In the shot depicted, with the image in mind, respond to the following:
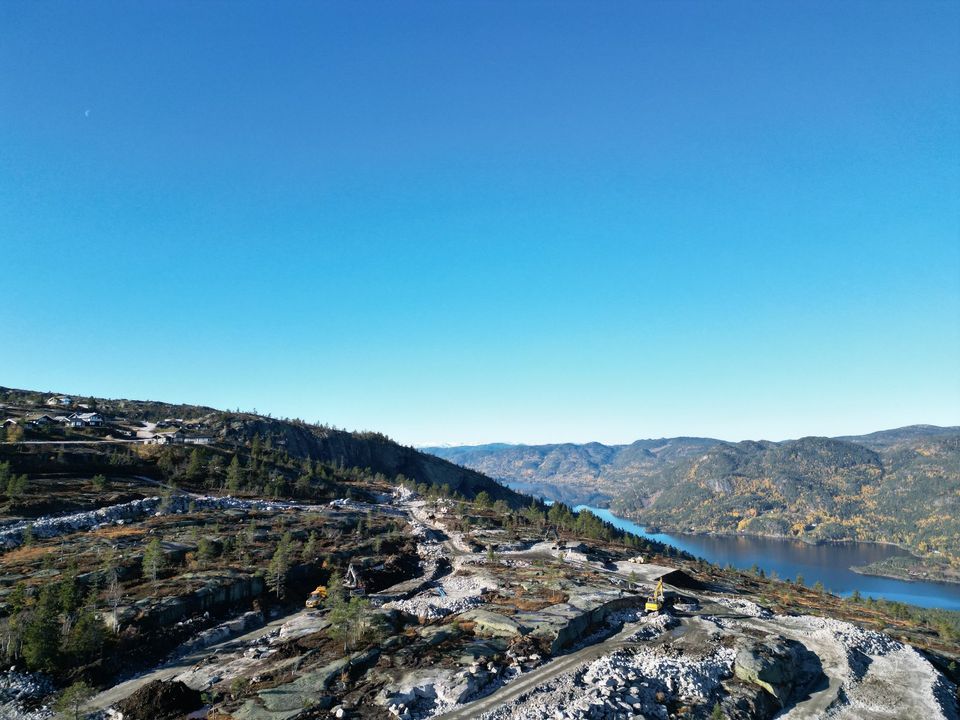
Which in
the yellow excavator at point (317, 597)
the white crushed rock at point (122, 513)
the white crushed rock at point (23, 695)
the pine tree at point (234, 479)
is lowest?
the white crushed rock at point (23, 695)

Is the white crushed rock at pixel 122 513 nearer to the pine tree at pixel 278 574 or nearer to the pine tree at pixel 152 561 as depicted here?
the pine tree at pixel 152 561

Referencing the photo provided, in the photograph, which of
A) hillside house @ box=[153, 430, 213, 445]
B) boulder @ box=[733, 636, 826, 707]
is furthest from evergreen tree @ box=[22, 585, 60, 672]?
hillside house @ box=[153, 430, 213, 445]

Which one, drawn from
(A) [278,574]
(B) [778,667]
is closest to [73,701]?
(A) [278,574]

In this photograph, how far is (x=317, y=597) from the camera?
5588 centimetres

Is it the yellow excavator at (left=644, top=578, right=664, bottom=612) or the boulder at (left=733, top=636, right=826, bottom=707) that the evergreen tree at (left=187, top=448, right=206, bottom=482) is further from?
the boulder at (left=733, top=636, right=826, bottom=707)

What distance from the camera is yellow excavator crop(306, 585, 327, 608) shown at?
54688mm

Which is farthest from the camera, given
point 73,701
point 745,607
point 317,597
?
point 745,607

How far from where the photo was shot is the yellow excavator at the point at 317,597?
54.7m

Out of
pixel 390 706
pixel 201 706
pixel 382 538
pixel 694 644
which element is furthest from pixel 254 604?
pixel 694 644

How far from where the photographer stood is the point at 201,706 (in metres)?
33.1

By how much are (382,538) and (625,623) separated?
1774 inches

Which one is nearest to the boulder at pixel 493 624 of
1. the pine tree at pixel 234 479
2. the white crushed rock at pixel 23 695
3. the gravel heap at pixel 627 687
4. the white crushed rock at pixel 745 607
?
the gravel heap at pixel 627 687

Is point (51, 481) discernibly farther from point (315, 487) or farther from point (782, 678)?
point (782, 678)

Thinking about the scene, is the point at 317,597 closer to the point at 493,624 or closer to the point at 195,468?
the point at 493,624
